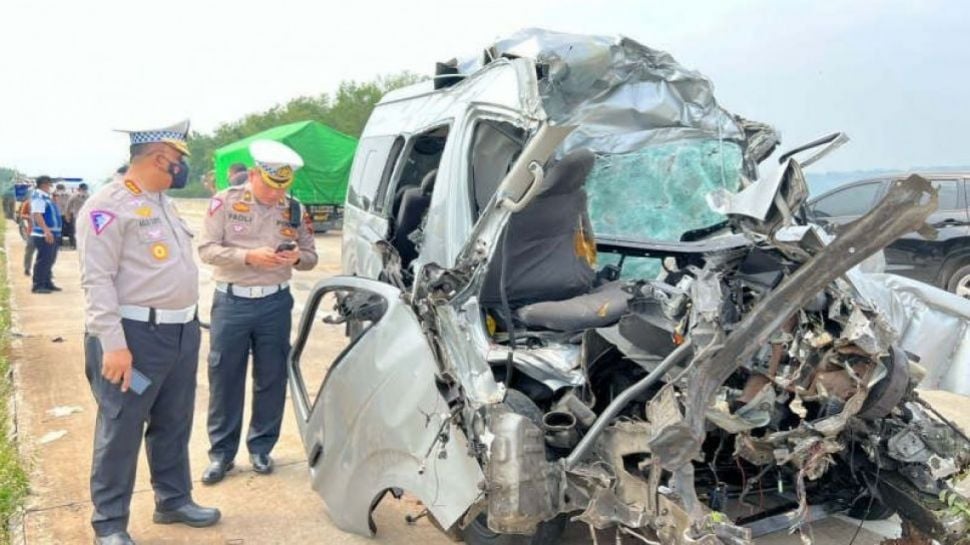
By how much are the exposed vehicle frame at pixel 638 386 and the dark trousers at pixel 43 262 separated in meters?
8.92

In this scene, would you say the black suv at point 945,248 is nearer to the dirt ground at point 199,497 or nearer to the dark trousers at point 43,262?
the dirt ground at point 199,497

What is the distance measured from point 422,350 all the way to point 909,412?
203cm

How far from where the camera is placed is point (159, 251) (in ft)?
11.5

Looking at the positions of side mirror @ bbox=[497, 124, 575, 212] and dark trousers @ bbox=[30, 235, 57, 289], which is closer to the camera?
side mirror @ bbox=[497, 124, 575, 212]

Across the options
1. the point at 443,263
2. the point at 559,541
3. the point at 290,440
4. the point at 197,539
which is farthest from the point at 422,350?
the point at 290,440

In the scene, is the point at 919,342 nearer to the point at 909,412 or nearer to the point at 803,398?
the point at 909,412

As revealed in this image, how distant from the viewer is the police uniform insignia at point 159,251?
3.47 metres

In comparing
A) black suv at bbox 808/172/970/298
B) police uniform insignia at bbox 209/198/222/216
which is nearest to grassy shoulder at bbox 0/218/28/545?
police uniform insignia at bbox 209/198/222/216

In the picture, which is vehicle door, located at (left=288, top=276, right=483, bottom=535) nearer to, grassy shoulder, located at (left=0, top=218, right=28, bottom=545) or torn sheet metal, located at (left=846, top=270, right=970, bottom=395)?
grassy shoulder, located at (left=0, top=218, right=28, bottom=545)

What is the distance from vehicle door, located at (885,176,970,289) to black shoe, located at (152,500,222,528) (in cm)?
775

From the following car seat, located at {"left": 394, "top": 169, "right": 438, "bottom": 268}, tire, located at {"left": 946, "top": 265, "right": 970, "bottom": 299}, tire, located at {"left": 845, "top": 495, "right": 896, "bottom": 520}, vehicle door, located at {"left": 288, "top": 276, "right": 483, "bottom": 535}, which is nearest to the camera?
vehicle door, located at {"left": 288, "top": 276, "right": 483, "bottom": 535}

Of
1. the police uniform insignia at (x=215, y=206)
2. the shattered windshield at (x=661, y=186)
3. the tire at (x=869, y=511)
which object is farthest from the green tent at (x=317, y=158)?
the tire at (x=869, y=511)

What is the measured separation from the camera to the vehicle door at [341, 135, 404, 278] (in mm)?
5391

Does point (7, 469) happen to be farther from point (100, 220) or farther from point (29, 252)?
point (29, 252)
